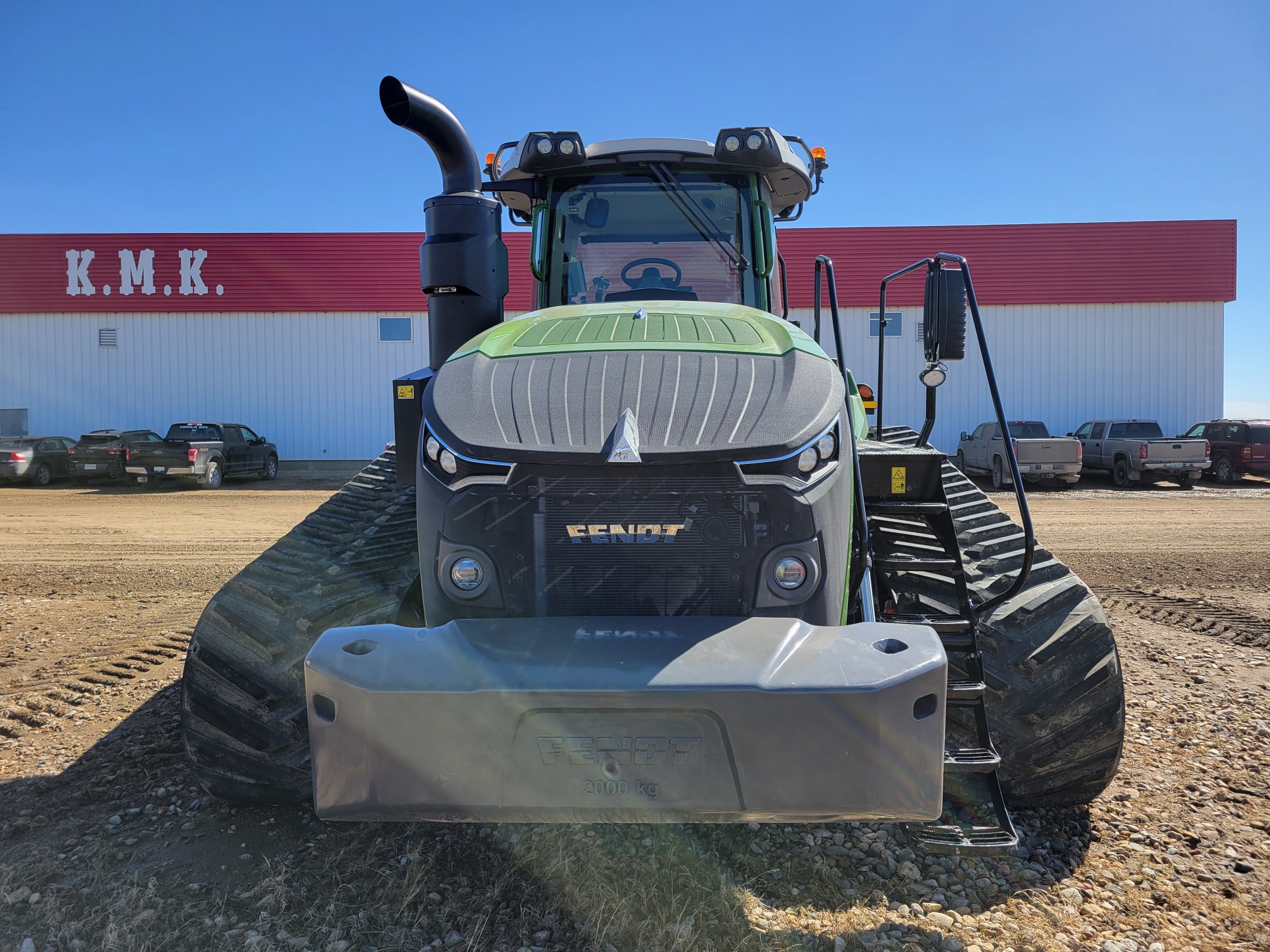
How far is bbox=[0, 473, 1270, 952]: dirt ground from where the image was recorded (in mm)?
2738

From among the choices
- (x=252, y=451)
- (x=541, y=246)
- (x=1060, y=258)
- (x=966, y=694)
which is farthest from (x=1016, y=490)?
(x=1060, y=258)

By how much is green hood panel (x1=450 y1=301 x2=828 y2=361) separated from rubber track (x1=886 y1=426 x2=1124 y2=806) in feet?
4.35

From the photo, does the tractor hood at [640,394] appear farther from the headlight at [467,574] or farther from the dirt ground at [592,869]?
the dirt ground at [592,869]

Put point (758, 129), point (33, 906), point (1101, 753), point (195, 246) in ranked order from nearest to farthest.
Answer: point (33, 906) → point (1101, 753) → point (758, 129) → point (195, 246)

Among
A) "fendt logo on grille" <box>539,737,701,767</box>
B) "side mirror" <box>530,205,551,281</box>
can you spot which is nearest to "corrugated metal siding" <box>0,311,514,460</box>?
"side mirror" <box>530,205,551,281</box>

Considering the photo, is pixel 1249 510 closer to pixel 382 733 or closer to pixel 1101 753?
pixel 1101 753

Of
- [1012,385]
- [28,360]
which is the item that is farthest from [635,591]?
[28,360]

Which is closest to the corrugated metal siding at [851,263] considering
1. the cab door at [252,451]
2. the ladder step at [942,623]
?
the cab door at [252,451]

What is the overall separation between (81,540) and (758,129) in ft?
35.8

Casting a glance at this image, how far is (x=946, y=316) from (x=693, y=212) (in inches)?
56.8

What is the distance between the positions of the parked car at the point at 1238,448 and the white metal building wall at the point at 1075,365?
126 inches

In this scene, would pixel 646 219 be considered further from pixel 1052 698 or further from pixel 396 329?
pixel 396 329

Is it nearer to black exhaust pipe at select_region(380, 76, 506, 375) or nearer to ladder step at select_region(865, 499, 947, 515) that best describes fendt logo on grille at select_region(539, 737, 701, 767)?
ladder step at select_region(865, 499, 947, 515)

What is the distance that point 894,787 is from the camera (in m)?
2.24
